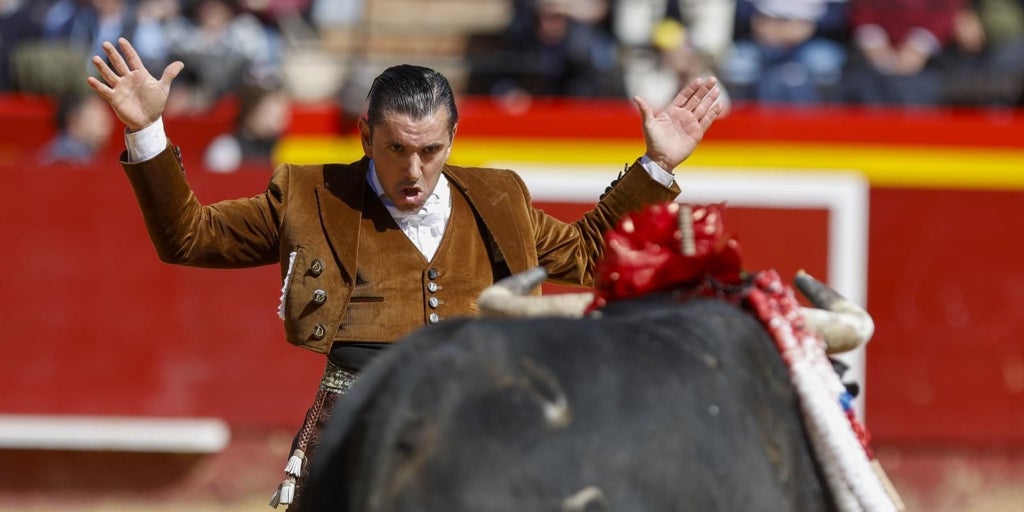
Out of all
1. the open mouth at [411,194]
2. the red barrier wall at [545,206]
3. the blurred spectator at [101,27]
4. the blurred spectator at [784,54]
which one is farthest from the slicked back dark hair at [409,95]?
the blurred spectator at [101,27]

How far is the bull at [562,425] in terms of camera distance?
225 centimetres

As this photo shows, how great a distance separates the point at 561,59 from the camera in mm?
8430

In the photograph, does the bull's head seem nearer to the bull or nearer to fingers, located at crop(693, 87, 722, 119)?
the bull

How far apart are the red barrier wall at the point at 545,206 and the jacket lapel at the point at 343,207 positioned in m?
4.08

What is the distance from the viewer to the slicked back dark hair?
3.27 metres

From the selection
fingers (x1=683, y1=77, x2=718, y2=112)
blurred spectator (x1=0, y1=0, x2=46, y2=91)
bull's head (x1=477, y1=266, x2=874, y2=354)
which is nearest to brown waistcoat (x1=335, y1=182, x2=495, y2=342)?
bull's head (x1=477, y1=266, x2=874, y2=354)

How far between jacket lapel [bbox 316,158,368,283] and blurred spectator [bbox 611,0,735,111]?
466cm

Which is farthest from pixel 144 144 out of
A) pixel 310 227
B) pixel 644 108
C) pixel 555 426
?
pixel 555 426

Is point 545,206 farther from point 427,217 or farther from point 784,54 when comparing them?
point 427,217

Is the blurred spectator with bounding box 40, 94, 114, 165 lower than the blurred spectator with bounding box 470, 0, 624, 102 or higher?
lower

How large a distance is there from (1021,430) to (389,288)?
5137 millimetres

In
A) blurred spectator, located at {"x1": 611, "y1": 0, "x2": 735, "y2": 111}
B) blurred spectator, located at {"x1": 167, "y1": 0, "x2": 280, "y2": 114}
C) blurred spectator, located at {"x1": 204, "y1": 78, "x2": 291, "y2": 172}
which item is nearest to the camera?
blurred spectator, located at {"x1": 204, "y1": 78, "x2": 291, "y2": 172}

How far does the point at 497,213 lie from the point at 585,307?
57 cm

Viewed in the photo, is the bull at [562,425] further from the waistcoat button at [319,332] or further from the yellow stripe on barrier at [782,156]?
the yellow stripe on barrier at [782,156]
